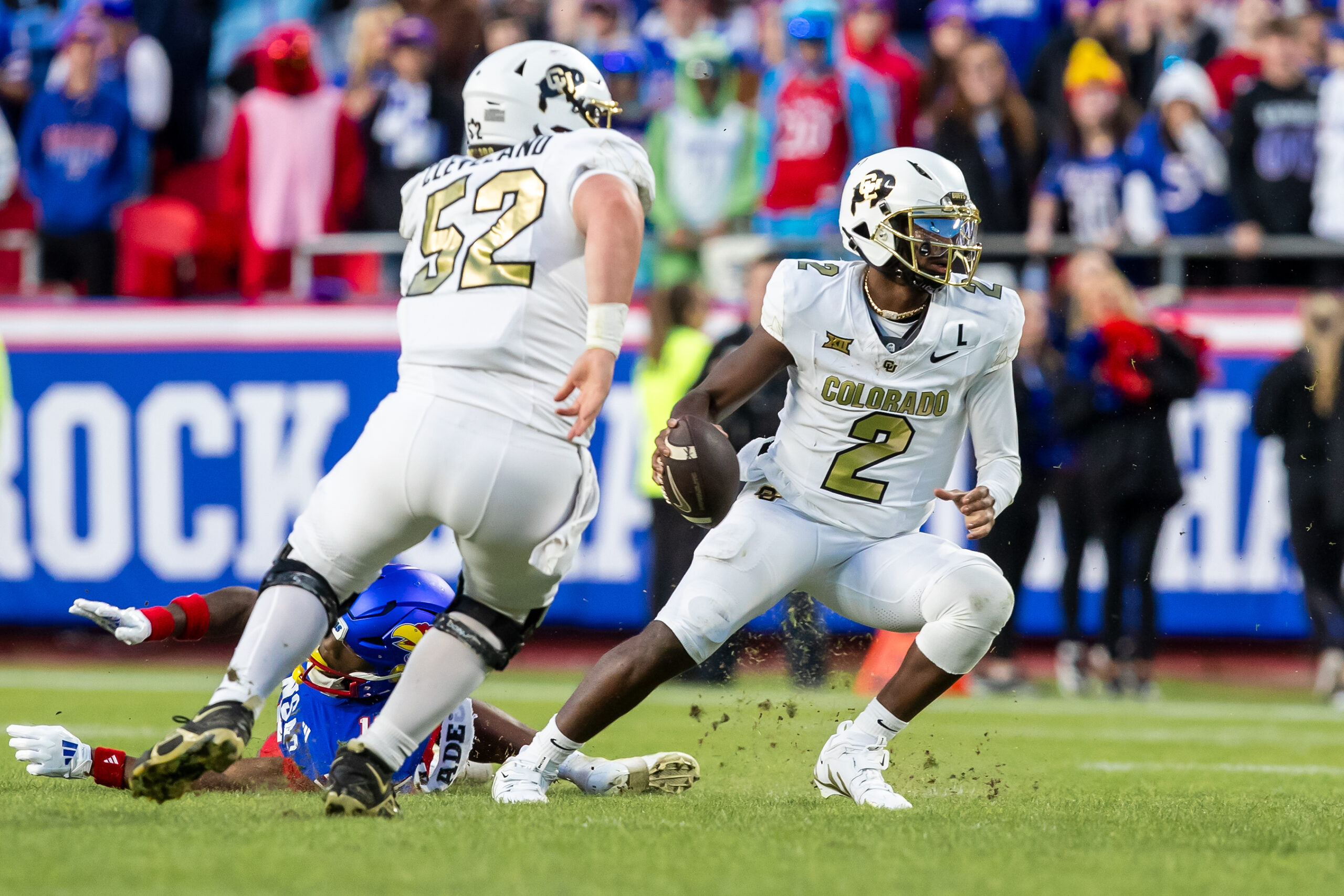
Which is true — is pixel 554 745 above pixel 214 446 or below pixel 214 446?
above

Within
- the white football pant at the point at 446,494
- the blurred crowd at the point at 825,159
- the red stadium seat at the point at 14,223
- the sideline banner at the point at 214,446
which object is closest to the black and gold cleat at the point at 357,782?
the white football pant at the point at 446,494

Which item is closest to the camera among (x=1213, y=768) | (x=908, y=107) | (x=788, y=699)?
(x=1213, y=768)

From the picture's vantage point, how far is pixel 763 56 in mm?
11016

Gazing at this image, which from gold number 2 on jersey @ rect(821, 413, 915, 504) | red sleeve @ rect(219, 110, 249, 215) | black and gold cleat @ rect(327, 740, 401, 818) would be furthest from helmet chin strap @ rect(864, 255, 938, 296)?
red sleeve @ rect(219, 110, 249, 215)

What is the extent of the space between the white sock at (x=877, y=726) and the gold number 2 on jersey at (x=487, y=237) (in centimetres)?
164

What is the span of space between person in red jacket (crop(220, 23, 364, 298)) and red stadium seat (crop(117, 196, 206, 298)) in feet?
1.05

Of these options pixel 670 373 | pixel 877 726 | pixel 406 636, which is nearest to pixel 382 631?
pixel 406 636

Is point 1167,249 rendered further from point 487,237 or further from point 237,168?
point 487,237

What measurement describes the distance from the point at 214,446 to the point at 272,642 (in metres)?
6.18

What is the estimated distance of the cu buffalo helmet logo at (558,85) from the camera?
421cm

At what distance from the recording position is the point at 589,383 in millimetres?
3740

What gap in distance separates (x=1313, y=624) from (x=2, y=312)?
7466 mm

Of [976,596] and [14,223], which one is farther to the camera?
[14,223]

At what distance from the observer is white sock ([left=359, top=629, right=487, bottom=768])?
3889mm
